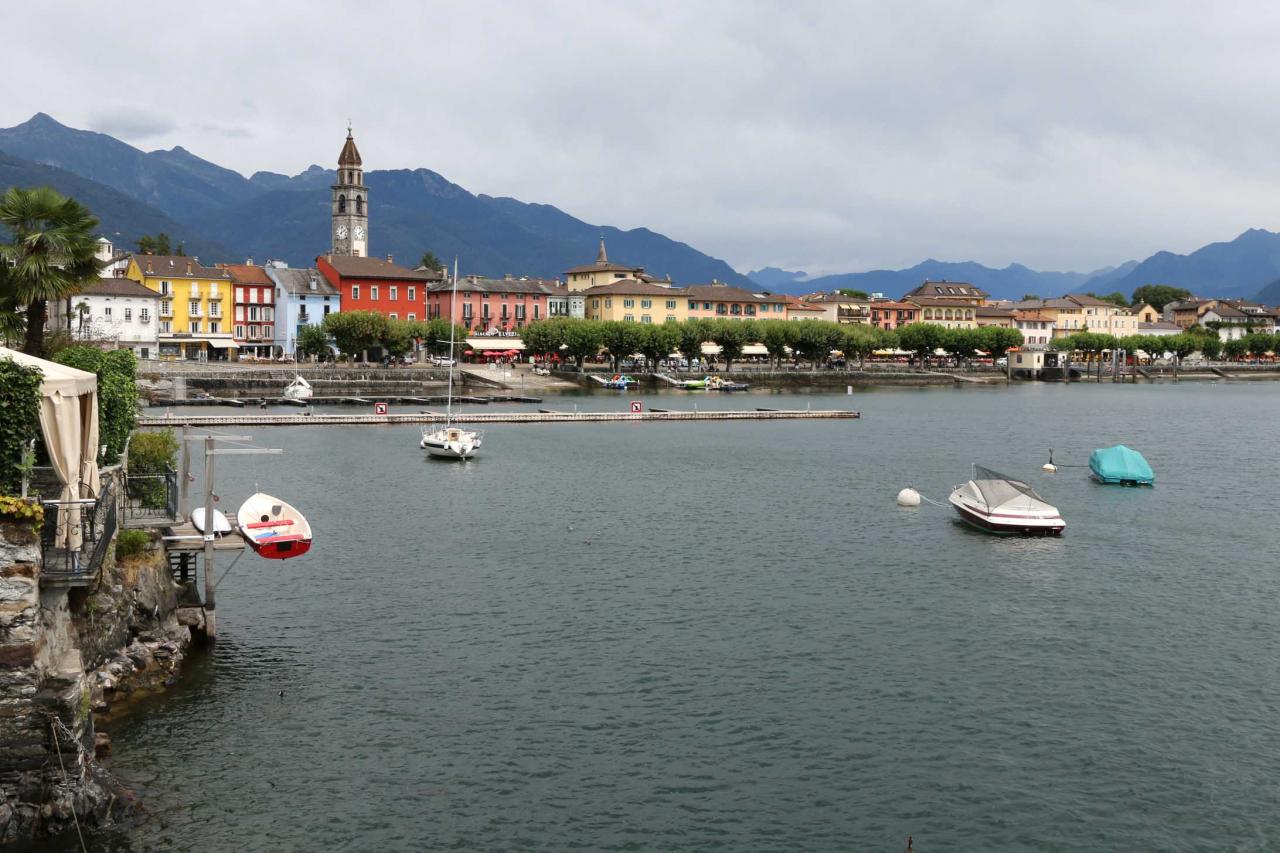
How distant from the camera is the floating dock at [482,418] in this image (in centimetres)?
7806

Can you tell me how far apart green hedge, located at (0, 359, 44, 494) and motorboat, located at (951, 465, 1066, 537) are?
34656 mm

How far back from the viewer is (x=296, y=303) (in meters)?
138

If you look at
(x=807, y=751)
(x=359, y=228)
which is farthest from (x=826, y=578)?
(x=359, y=228)

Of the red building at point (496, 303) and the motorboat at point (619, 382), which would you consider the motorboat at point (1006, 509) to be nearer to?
the motorboat at point (619, 382)

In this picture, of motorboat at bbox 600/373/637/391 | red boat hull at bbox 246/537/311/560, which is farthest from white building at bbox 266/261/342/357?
red boat hull at bbox 246/537/311/560

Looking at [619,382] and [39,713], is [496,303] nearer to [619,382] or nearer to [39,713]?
[619,382]

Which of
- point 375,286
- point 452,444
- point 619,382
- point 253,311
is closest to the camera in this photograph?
point 452,444

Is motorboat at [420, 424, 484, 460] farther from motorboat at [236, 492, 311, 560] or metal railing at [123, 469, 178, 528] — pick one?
metal railing at [123, 469, 178, 528]

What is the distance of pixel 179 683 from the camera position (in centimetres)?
2445

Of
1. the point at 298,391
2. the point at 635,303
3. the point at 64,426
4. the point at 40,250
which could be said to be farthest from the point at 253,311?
the point at 64,426

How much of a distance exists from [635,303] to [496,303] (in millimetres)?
20608

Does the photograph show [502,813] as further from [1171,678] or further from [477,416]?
[477,416]

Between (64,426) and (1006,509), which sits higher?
(64,426)

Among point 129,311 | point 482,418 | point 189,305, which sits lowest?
point 482,418
